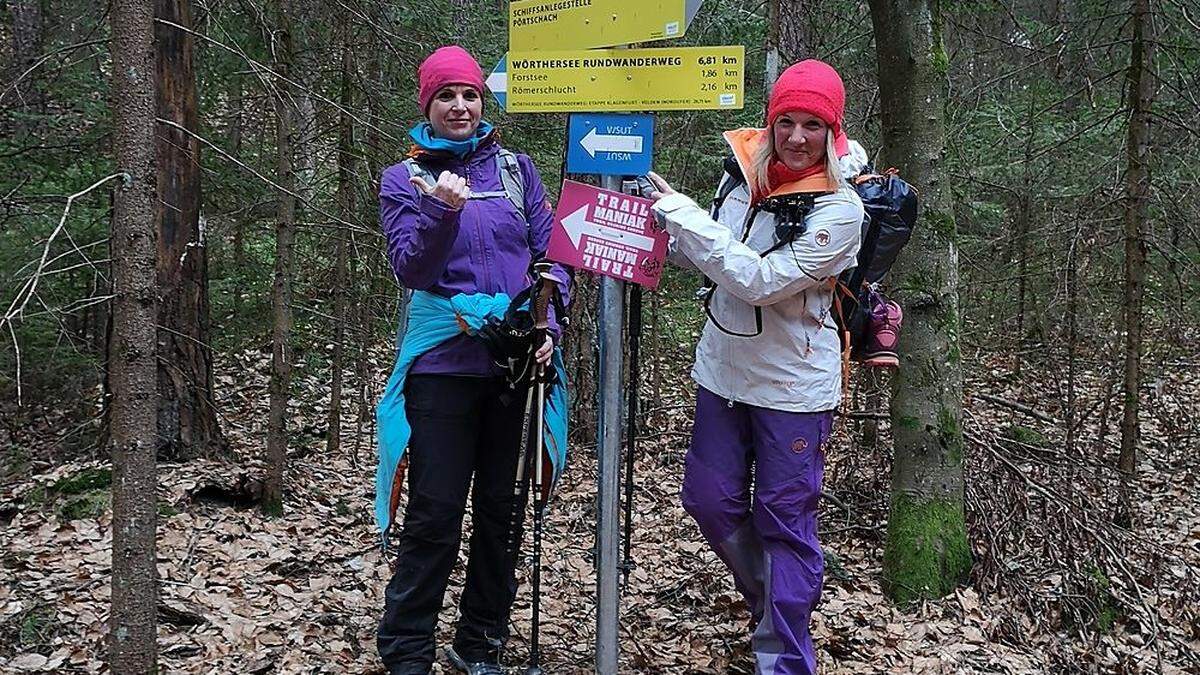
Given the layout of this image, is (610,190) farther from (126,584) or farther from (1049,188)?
(1049,188)

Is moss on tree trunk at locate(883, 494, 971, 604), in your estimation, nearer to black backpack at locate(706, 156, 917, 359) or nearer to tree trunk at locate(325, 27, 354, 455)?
black backpack at locate(706, 156, 917, 359)

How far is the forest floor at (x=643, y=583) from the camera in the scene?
4.09 meters

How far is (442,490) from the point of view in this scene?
354 cm

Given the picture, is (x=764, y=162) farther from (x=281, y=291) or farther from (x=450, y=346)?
(x=281, y=291)

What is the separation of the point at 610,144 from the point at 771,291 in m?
0.79

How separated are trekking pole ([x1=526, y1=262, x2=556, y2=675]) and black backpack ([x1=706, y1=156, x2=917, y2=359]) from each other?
0.62 m

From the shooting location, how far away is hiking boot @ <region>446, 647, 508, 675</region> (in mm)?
3756

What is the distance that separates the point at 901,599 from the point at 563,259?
99.5 inches

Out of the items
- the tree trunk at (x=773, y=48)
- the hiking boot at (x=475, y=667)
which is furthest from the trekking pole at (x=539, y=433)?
the tree trunk at (x=773, y=48)

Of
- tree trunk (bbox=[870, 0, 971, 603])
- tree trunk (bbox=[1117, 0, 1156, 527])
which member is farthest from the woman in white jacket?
tree trunk (bbox=[1117, 0, 1156, 527])

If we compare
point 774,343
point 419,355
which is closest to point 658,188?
point 774,343

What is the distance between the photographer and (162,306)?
6395 millimetres

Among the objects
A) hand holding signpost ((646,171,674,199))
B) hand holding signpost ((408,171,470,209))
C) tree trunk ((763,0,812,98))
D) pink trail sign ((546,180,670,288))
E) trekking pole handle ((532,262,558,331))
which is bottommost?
trekking pole handle ((532,262,558,331))

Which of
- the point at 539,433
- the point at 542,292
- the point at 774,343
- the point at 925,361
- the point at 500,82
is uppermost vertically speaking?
the point at 500,82
